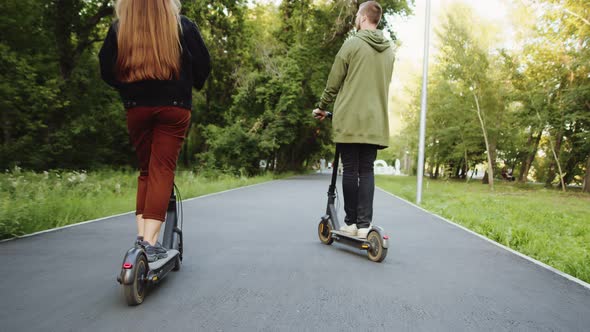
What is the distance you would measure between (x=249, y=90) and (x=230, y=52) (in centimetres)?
206

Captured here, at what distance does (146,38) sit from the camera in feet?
8.14

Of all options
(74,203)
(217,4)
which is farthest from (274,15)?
(74,203)

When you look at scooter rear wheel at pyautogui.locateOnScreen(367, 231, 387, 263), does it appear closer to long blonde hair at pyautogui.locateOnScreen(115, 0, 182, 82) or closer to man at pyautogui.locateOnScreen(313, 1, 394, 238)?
man at pyautogui.locateOnScreen(313, 1, 394, 238)

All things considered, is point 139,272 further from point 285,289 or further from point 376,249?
point 376,249

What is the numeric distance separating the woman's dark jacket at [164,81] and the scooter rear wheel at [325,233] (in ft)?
6.57

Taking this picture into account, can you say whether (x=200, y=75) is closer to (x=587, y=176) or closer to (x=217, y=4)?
(x=217, y=4)

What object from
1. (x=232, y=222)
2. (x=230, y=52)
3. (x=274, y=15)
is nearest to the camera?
(x=232, y=222)

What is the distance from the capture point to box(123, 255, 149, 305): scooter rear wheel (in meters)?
2.16

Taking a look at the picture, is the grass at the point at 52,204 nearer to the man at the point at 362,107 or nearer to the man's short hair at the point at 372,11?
the man at the point at 362,107

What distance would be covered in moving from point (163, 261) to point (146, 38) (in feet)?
4.49

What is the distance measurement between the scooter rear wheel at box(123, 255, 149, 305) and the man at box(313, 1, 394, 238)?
194 centimetres

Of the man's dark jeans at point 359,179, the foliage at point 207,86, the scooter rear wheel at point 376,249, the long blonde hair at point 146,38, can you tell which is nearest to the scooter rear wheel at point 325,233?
the man's dark jeans at point 359,179

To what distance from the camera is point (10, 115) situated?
53.9 feet

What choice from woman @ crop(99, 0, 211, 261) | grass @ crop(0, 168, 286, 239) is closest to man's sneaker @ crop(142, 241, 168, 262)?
woman @ crop(99, 0, 211, 261)
